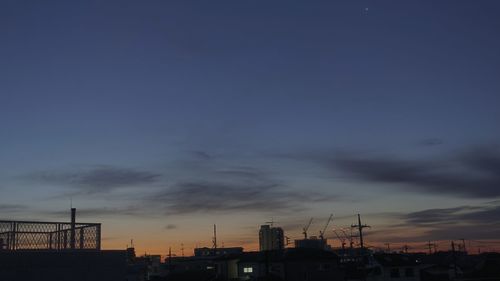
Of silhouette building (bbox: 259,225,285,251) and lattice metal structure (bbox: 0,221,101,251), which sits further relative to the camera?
silhouette building (bbox: 259,225,285,251)

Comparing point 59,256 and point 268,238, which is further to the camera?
point 268,238

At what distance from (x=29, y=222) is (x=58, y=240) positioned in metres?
3.00

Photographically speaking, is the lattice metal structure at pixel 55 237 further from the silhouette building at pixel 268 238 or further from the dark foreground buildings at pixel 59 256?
the silhouette building at pixel 268 238

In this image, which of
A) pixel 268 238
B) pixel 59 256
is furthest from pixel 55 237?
pixel 268 238

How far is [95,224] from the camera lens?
3828 centimetres

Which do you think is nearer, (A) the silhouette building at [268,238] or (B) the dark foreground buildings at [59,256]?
(B) the dark foreground buildings at [59,256]

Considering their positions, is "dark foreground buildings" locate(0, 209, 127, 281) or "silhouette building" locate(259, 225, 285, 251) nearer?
"dark foreground buildings" locate(0, 209, 127, 281)

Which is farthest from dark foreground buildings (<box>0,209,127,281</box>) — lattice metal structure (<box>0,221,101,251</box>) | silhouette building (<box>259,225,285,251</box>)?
silhouette building (<box>259,225,285,251</box>)

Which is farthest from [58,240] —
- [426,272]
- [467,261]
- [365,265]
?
[467,261]

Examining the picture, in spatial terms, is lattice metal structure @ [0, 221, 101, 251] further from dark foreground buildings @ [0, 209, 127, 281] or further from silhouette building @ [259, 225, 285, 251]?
silhouette building @ [259, 225, 285, 251]

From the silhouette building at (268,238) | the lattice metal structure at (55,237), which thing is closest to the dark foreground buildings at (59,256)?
the lattice metal structure at (55,237)

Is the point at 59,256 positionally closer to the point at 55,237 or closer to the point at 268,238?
the point at 55,237

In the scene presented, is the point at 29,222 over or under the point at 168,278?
over

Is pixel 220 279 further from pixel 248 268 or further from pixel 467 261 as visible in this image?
pixel 467 261
